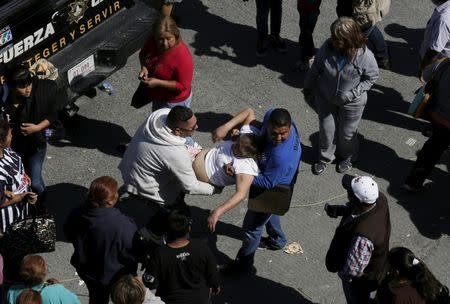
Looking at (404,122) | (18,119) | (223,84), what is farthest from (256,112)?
(18,119)

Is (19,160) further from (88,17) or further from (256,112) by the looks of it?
(256,112)

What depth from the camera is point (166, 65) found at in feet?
23.9

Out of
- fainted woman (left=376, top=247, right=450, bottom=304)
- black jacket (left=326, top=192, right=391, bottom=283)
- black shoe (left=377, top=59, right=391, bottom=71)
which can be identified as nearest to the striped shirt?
black jacket (left=326, top=192, right=391, bottom=283)

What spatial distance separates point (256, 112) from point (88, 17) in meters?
2.01

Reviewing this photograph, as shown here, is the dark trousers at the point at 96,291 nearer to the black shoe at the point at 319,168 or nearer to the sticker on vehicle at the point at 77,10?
the sticker on vehicle at the point at 77,10

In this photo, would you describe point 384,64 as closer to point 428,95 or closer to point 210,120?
point 428,95

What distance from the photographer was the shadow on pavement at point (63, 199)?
762 centimetres

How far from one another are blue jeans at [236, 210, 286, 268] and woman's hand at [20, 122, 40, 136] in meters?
1.87

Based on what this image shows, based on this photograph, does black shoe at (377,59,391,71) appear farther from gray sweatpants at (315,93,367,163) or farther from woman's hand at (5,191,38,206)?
woman's hand at (5,191,38,206)

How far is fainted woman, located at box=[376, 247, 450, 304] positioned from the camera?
17.9 ft

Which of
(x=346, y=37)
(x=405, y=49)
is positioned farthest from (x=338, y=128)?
(x=405, y=49)

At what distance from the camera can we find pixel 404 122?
8.71m

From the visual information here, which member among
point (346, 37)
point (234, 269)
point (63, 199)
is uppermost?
point (346, 37)

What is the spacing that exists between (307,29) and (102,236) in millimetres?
3957
